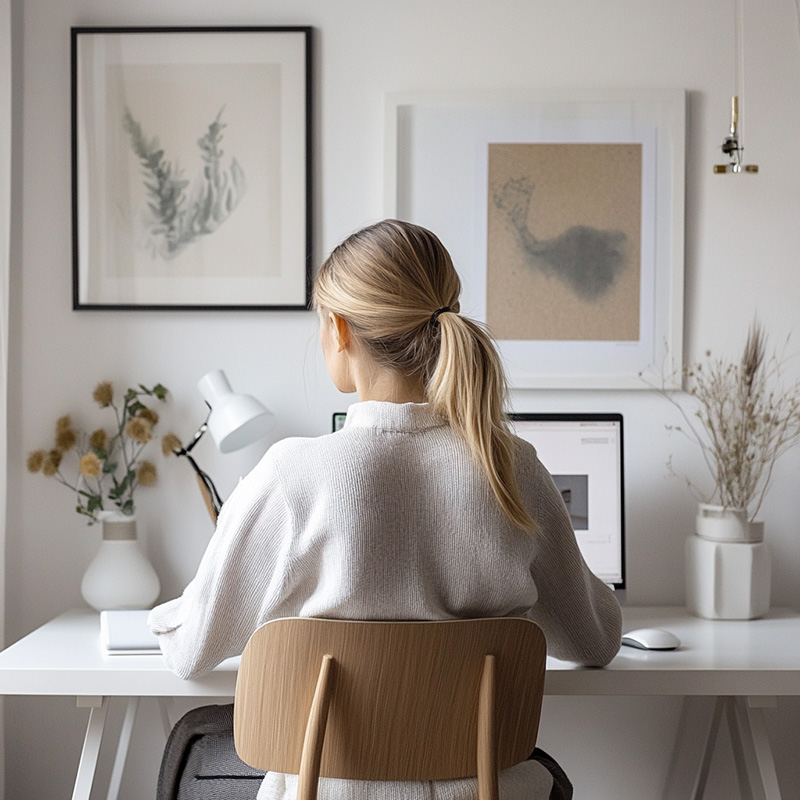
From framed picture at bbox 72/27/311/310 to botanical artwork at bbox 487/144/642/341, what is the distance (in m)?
0.43

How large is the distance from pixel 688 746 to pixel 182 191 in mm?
1652

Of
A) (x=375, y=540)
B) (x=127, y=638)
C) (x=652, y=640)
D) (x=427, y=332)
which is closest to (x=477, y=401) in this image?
(x=427, y=332)

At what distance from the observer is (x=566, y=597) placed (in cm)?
130

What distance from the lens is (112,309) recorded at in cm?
203

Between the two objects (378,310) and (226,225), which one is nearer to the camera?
(378,310)

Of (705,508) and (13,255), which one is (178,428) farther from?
(705,508)

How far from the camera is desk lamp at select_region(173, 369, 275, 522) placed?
71.7 inches

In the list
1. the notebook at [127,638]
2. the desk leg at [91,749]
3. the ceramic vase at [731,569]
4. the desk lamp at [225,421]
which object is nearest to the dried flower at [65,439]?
the desk lamp at [225,421]

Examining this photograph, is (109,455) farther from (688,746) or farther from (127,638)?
(688,746)

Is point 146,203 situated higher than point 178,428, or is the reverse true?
point 146,203

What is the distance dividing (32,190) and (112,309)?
1.05 ft

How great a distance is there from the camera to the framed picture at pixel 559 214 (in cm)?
200

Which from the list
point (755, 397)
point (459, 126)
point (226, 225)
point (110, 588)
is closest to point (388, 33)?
point (459, 126)

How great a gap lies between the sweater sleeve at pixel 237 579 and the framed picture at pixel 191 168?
91 cm
